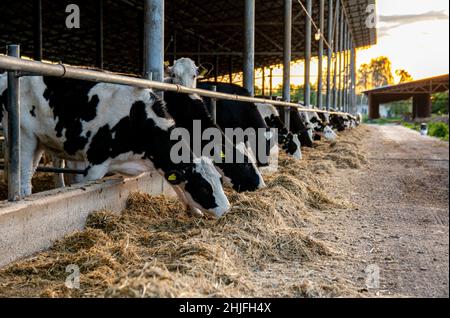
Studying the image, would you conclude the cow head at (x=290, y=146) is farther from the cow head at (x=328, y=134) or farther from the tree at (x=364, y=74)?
the tree at (x=364, y=74)

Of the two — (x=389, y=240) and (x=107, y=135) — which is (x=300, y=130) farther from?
(x=389, y=240)

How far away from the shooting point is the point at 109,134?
4.50 m

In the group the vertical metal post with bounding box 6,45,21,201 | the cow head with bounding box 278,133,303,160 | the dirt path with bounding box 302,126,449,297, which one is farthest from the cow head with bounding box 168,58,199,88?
the vertical metal post with bounding box 6,45,21,201

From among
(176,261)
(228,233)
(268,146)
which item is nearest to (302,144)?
(268,146)

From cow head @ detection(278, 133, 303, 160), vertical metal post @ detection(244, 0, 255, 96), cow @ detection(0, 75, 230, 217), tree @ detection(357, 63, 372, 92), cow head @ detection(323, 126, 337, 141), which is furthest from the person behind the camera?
tree @ detection(357, 63, 372, 92)

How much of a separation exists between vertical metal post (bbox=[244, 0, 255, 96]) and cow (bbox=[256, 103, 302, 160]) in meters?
0.83

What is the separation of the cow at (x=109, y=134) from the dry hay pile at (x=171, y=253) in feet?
1.03

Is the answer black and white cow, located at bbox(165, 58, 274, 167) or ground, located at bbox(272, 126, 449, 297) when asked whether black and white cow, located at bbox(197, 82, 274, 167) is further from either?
ground, located at bbox(272, 126, 449, 297)

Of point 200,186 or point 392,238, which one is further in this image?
point 200,186

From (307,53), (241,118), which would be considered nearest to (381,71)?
(307,53)

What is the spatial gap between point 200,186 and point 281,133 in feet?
21.8

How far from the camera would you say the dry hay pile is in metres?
2.31

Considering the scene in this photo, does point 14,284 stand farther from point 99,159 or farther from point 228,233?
point 99,159

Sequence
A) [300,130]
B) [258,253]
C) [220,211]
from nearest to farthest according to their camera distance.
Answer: [258,253], [220,211], [300,130]
